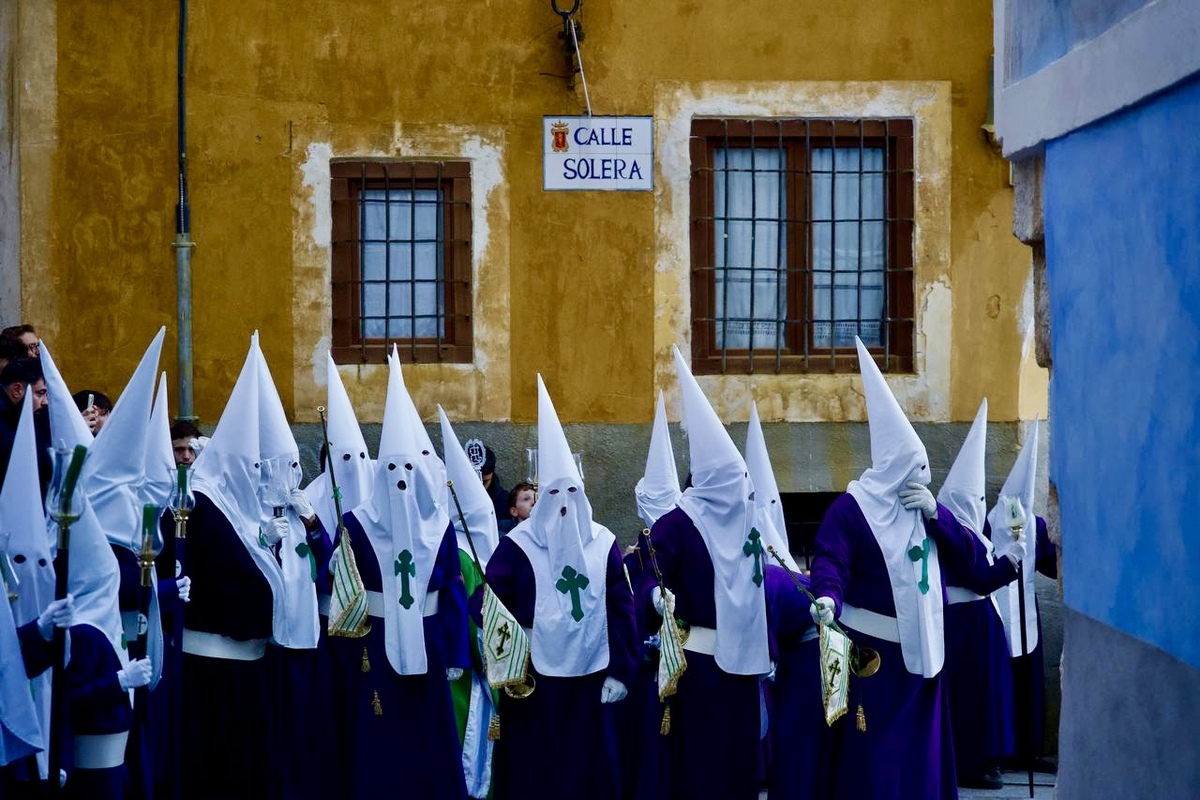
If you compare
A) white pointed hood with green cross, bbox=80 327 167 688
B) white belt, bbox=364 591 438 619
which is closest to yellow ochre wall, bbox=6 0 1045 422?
white belt, bbox=364 591 438 619

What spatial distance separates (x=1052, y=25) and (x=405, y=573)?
4315 mm

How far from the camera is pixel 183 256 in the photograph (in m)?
12.9

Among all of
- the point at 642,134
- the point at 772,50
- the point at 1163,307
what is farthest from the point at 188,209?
the point at 1163,307

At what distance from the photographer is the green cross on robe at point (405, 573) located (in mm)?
9586

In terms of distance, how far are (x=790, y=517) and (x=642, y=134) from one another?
2743 mm

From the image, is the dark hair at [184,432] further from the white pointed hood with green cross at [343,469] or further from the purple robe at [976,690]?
the purple robe at [976,690]

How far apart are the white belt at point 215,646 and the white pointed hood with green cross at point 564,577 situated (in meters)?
1.37

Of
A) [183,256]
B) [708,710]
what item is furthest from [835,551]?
[183,256]

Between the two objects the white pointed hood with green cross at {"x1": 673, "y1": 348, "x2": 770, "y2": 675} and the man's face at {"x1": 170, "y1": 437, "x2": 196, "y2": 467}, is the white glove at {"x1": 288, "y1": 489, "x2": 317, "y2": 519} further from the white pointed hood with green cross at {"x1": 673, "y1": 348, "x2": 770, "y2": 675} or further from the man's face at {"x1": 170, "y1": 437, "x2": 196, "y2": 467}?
the white pointed hood with green cross at {"x1": 673, "y1": 348, "x2": 770, "y2": 675}

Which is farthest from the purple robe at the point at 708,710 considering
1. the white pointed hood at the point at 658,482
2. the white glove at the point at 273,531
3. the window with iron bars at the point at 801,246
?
the window with iron bars at the point at 801,246

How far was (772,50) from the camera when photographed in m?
13.2

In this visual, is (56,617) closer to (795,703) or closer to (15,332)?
(15,332)

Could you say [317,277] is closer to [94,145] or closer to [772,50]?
[94,145]

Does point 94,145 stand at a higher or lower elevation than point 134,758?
higher
